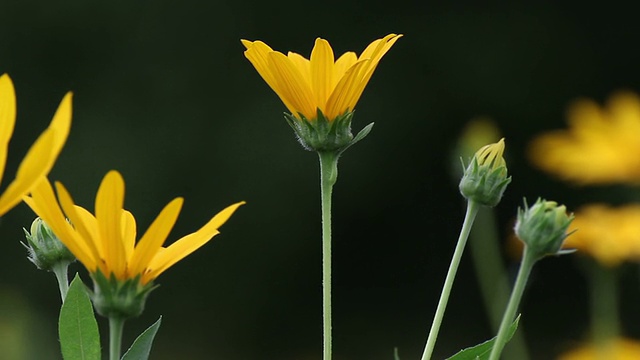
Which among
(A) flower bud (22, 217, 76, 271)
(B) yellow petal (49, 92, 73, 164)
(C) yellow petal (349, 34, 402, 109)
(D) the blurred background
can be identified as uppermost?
(D) the blurred background

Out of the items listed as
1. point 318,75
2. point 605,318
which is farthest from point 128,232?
point 605,318

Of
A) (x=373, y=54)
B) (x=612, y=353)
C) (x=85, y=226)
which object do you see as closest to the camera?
(x=85, y=226)

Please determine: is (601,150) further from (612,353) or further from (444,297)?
(444,297)

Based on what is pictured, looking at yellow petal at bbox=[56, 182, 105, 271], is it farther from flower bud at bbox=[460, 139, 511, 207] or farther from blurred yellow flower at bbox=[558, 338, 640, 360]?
blurred yellow flower at bbox=[558, 338, 640, 360]

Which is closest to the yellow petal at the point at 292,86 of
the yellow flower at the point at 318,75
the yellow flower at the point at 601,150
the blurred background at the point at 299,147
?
the yellow flower at the point at 318,75

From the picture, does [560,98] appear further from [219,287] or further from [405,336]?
[219,287]

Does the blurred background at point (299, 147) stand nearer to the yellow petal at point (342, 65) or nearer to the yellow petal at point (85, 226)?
the yellow petal at point (342, 65)

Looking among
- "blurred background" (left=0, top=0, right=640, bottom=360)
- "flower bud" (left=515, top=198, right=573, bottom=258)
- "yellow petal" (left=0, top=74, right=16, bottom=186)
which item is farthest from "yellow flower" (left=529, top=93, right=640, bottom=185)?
"blurred background" (left=0, top=0, right=640, bottom=360)
